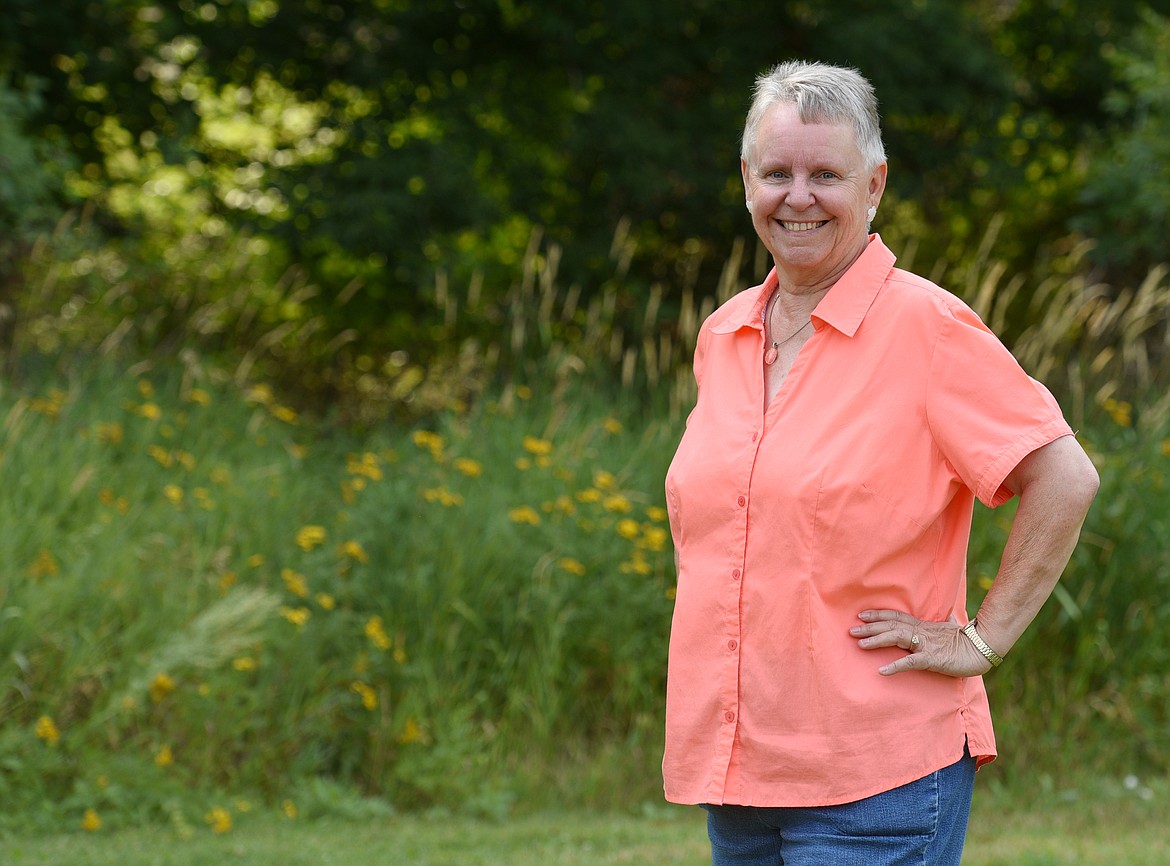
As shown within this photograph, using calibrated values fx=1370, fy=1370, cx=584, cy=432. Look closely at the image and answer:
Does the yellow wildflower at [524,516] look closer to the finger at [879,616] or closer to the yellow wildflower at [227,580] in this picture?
the yellow wildflower at [227,580]

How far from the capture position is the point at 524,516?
6004 millimetres

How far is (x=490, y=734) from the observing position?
18.2 feet

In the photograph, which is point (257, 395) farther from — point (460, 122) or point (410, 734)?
point (460, 122)

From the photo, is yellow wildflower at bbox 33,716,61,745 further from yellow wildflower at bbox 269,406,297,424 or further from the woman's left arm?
the woman's left arm

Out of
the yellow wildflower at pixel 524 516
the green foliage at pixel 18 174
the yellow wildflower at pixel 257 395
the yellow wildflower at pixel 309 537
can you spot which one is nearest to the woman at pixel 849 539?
the yellow wildflower at pixel 524 516

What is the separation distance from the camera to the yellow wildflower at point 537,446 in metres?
6.52

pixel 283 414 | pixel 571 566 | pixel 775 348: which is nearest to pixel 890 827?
pixel 775 348

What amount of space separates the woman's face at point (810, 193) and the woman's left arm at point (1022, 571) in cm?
51

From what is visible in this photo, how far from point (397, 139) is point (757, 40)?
2944 millimetres

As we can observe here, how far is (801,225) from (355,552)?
12.6ft

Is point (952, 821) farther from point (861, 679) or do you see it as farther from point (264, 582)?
point (264, 582)

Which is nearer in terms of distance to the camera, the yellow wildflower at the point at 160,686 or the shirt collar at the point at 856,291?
the shirt collar at the point at 856,291

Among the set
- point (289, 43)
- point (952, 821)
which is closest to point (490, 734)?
point (952, 821)

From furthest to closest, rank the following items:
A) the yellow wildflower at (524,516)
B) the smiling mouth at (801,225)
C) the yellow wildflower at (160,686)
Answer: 1. the yellow wildflower at (524,516)
2. the yellow wildflower at (160,686)
3. the smiling mouth at (801,225)
